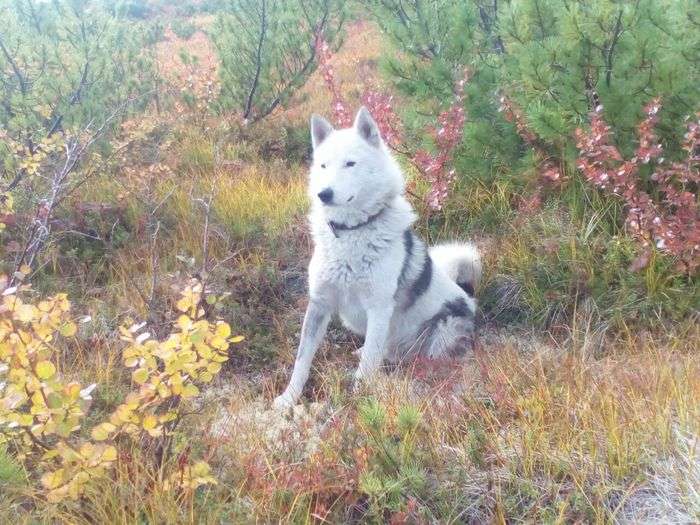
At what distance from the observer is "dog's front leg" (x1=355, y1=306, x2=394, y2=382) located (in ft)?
10.4

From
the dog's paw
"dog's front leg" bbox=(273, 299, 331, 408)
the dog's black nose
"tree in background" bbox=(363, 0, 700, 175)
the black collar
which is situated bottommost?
the dog's paw

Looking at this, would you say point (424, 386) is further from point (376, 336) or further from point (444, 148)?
point (444, 148)

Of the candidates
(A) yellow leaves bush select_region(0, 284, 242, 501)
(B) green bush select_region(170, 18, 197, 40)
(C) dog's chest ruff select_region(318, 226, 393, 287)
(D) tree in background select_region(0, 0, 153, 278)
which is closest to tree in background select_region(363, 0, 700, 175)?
(C) dog's chest ruff select_region(318, 226, 393, 287)

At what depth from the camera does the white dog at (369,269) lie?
126 inches

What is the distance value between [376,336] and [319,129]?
125 cm

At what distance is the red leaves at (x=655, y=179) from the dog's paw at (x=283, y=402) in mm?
2038

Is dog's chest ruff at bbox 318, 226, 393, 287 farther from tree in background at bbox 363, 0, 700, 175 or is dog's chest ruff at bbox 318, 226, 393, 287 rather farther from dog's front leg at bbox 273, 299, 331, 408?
tree in background at bbox 363, 0, 700, 175

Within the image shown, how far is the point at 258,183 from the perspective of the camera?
5.32m

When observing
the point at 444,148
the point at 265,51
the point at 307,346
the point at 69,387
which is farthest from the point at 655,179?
the point at 265,51

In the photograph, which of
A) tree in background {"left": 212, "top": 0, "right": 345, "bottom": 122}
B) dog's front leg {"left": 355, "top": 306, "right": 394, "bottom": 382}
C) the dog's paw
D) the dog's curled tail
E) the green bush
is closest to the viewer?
the dog's paw

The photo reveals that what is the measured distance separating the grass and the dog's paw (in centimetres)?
7

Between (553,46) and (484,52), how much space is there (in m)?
1.21

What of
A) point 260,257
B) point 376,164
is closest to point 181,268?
point 260,257

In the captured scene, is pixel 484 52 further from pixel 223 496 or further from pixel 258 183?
pixel 223 496
